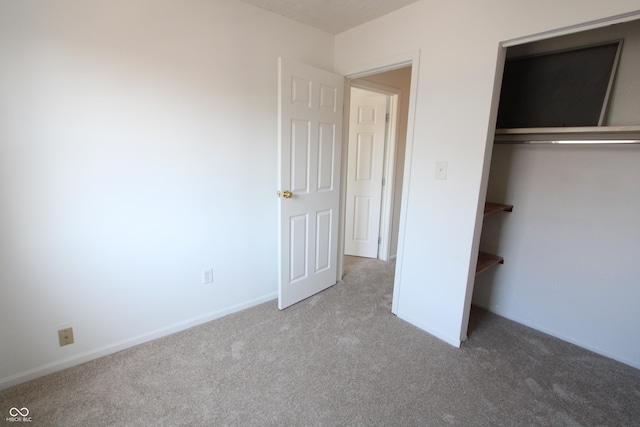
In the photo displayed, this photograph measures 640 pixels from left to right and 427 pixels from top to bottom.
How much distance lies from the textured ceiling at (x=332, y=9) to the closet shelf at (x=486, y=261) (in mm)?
1978

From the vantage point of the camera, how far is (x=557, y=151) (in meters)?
2.17

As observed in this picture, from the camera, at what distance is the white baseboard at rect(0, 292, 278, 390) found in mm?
1727

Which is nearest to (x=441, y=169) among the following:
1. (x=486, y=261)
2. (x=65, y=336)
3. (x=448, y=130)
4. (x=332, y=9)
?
(x=448, y=130)

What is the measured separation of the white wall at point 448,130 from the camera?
5.90 ft

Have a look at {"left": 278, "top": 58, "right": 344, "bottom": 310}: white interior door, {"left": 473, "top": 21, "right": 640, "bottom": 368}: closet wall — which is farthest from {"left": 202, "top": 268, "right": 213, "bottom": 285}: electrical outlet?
{"left": 473, "top": 21, "right": 640, "bottom": 368}: closet wall

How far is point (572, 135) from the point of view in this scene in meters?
2.09

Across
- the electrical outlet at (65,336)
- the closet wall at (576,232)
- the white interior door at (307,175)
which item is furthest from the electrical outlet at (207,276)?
the closet wall at (576,232)

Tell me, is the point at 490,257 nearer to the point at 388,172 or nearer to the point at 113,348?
the point at 388,172

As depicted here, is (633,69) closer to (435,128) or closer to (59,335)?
(435,128)

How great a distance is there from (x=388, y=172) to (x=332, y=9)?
1882 mm

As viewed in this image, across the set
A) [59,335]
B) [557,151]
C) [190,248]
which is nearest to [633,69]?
[557,151]

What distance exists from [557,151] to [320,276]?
84.0 inches

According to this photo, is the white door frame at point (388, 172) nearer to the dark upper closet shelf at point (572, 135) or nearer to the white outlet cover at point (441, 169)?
the dark upper closet shelf at point (572, 135)

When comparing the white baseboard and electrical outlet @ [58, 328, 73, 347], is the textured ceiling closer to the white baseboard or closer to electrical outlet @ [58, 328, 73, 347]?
the white baseboard
